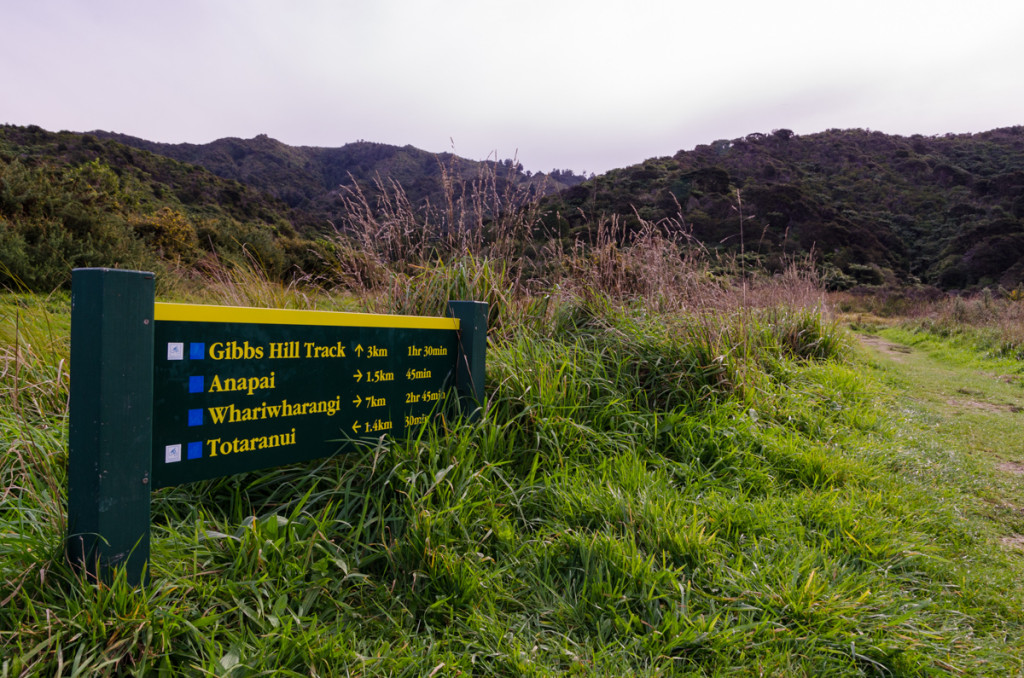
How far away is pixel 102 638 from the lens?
117cm

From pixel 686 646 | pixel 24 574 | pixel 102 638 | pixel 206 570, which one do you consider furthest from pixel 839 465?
pixel 24 574

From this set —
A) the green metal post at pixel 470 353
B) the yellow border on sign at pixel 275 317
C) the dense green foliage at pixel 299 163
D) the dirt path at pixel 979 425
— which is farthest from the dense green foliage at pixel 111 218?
the dense green foliage at pixel 299 163

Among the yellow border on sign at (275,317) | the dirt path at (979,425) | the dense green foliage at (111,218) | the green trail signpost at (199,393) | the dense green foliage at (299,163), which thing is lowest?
the dirt path at (979,425)

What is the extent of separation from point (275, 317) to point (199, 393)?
32 centimetres

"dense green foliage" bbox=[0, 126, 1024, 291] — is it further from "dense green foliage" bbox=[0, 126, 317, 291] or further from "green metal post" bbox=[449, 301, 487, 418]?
"green metal post" bbox=[449, 301, 487, 418]

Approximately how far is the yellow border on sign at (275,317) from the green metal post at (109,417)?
4.6 inches

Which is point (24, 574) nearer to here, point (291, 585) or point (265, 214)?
point (291, 585)

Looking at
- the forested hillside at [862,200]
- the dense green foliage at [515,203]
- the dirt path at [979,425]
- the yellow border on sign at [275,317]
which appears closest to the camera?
the yellow border on sign at [275,317]

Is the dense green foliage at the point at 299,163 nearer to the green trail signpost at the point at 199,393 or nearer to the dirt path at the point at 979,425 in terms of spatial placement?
A: the dirt path at the point at 979,425

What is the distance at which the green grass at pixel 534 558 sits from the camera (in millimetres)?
1308

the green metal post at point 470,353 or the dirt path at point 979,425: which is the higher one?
the green metal post at point 470,353

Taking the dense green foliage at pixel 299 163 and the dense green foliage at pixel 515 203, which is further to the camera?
the dense green foliage at pixel 299 163

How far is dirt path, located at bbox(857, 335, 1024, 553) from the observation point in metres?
2.75

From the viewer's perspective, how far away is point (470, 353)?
2355 mm
